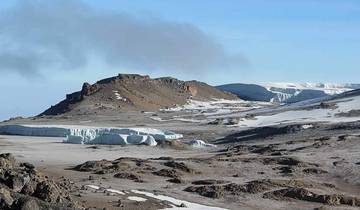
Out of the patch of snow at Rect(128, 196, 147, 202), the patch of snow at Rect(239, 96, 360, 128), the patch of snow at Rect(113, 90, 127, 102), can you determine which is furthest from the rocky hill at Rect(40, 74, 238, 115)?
the patch of snow at Rect(128, 196, 147, 202)

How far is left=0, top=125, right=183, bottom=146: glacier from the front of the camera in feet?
213

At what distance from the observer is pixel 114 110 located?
121500 millimetres

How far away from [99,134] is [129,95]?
70.3m

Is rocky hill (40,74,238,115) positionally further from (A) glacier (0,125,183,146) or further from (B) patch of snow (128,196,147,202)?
(B) patch of snow (128,196,147,202)

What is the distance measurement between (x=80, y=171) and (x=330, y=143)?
801 inches

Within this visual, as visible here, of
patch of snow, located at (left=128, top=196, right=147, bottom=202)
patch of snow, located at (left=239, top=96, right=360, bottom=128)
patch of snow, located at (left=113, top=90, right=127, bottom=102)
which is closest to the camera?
patch of snow, located at (left=128, top=196, right=147, bottom=202)

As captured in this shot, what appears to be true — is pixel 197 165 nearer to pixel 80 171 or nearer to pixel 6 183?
pixel 80 171

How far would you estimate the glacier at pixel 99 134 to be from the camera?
6481 cm

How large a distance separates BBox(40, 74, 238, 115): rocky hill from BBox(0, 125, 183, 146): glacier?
135 ft

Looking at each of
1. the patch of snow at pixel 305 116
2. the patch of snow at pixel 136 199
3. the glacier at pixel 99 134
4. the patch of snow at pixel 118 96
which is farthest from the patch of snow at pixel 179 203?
the patch of snow at pixel 118 96

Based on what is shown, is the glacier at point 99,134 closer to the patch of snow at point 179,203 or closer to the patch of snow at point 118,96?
the patch of snow at point 179,203

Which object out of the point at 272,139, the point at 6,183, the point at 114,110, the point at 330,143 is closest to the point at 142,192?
the point at 6,183

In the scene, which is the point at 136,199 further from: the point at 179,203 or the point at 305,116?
the point at 305,116

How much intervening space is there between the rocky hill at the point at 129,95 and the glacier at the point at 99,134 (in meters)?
41.3
